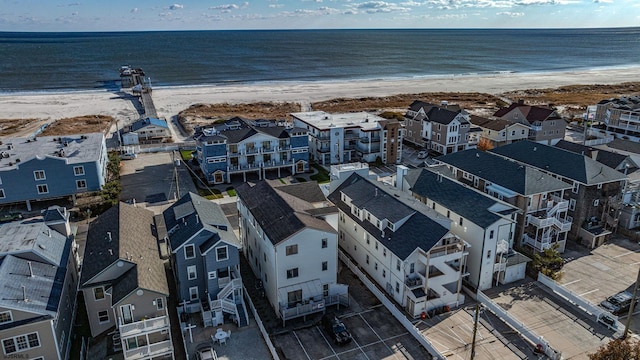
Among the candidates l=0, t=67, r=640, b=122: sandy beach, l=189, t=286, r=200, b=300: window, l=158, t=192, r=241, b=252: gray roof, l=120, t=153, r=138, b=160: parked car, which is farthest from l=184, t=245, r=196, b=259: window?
l=0, t=67, r=640, b=122: sandy beach

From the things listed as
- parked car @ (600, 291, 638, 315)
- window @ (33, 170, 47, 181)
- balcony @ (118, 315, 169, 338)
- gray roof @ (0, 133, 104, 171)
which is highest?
gray roof @ (0, 133, 104, 171)

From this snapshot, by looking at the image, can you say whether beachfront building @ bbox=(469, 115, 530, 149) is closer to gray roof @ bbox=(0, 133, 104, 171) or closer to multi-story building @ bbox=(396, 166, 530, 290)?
multi-story building @ bbox=(396, 166, 530, 290)

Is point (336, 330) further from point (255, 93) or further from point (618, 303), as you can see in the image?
point (255, 93)

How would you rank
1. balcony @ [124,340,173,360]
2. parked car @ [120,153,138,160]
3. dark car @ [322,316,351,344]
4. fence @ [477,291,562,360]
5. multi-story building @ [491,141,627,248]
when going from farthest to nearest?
parked car @ [120,153,138,160] → multi-story building @ [491,141,627,248] → dark car @ [322,316,351,344] → fence @ [477,291,562,360] → balcony @ [124,340,173,360]

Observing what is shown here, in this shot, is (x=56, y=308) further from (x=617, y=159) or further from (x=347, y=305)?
(x=617, y=159)

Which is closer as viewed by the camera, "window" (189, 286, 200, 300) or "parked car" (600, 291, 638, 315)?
"parked car" (600, 291, 638, 315)

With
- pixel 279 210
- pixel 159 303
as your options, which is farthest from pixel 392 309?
pixel 159 303
